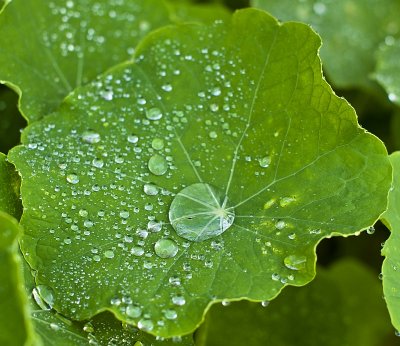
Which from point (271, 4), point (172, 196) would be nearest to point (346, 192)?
point (172, 196)

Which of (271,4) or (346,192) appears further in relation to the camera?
(271,4)

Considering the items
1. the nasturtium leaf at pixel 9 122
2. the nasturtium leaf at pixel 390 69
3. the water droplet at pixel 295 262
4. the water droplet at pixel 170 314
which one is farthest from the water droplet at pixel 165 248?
the nasturtium leaf at pixel 390 69

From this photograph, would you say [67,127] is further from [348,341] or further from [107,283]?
[348,341]

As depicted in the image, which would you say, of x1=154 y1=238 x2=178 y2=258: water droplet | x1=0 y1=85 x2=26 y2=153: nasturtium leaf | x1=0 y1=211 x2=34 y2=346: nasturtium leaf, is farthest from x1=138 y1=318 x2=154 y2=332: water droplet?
x1=0 y1=85 x2=26 y2=153: nasturtium leaf

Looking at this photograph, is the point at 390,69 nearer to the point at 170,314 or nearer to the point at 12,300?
the point at 170,314

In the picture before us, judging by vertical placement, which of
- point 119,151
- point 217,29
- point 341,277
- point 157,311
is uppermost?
point 217,29

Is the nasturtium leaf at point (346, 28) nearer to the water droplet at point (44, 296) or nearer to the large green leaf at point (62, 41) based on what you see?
the large green leaf at point (62, 41)
